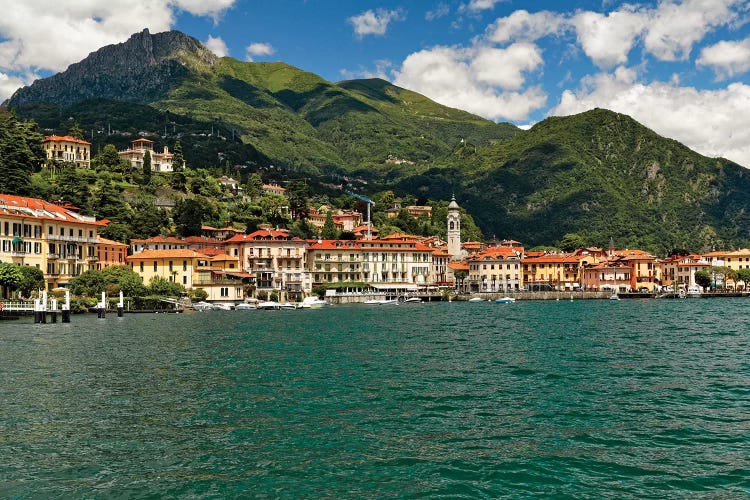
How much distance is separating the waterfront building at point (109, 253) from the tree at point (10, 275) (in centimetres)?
1947

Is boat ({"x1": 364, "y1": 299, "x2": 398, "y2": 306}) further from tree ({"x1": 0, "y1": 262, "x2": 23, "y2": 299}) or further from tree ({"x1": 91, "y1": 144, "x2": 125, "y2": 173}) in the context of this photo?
tree ({"x1": 91, "y1": 144, "x2": 125, "y2": 173})

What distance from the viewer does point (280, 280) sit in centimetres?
10806

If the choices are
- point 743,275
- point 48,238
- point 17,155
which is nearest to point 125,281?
point 48,238

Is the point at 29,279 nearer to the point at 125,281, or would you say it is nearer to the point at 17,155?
the point at 125,281

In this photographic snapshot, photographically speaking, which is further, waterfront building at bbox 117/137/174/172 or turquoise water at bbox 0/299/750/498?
waterfront building at bbox 117/137/174/172

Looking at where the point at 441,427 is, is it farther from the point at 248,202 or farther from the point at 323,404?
the point at 248,202

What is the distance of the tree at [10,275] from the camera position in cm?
6562

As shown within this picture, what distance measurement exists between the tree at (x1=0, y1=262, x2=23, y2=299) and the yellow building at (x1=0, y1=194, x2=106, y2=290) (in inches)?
235

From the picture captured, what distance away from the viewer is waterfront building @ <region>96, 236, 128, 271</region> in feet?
289

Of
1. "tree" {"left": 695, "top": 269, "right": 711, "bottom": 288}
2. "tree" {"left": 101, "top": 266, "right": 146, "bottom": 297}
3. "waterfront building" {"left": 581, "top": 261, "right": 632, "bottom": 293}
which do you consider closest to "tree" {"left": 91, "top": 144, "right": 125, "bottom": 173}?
"tree" {"left": 101, "top": 266, "right": 146, "bottom": 297}

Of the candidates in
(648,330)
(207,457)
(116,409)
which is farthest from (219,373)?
(648,330)

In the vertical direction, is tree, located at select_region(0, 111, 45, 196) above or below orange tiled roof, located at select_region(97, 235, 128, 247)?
above

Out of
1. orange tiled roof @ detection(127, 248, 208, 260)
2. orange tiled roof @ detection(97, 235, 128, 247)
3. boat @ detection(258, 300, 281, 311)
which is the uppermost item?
orange tiled roof @ detection(97, 235, 128, 247)

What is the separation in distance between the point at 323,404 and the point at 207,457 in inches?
257
